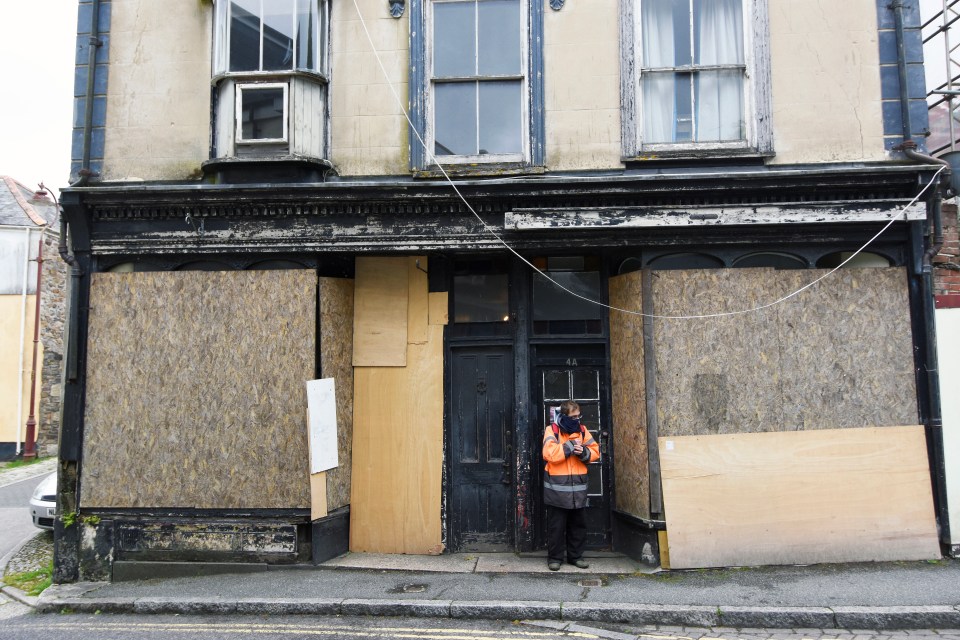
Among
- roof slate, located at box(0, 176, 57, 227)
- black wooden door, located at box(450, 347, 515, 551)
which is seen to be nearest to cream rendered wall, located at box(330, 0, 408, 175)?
black wooden door, located at box(450, 347, 515, 551)

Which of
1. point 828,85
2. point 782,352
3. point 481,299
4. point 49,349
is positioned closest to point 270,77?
point 481,299

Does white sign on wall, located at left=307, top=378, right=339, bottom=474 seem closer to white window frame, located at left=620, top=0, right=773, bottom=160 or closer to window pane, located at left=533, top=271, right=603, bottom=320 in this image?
window pane, located at left=533, top=271, right=603, bottom=320

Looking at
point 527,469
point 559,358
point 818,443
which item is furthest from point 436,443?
point 818,443

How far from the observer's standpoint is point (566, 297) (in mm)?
8078

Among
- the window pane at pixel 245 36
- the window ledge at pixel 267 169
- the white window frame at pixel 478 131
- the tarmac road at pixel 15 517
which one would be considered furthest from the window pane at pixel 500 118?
the tarmac road at pixel 15 517

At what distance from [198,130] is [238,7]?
4.93 feet

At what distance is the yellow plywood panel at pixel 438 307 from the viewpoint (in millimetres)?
8070

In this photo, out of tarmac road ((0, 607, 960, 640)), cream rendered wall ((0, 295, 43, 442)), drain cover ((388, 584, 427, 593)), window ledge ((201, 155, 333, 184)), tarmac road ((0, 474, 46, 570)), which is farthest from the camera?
cream rendered wall ((0, 295, 43, 442))

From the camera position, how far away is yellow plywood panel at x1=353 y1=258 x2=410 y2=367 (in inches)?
316

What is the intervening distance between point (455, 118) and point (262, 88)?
7.21ft

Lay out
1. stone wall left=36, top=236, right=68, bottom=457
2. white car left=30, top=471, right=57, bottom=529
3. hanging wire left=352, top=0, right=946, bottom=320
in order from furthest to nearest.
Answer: stone wall left=36, top=236, right=68, bottom=457
white car left=30, top=471, right=57, bottom=529
hanging wire left=352, top=0, right=946, bottom=320

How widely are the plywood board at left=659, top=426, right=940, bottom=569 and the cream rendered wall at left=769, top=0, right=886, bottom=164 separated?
10.2 ft

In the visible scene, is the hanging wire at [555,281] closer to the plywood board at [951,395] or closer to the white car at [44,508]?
the plywood board at [951,395]

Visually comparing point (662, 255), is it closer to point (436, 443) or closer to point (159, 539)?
point (436, 443)
